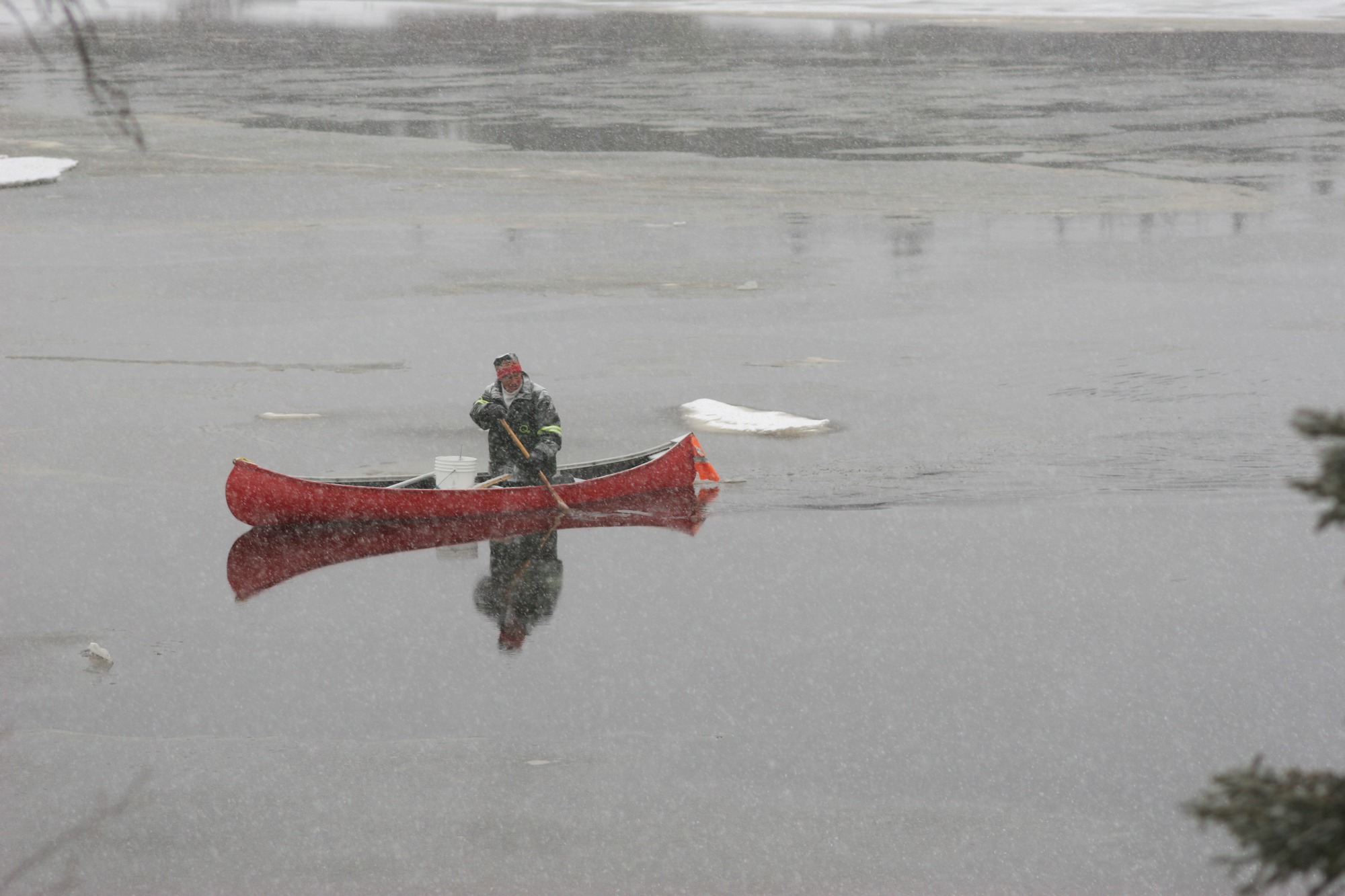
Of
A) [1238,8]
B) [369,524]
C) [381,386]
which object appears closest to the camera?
[369,524]

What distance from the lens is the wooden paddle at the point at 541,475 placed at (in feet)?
42.5

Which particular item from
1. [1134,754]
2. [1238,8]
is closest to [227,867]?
[1134,754]

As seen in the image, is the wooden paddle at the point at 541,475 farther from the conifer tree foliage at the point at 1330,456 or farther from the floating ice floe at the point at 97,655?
the conifer tree foliage at the point at 1330,456

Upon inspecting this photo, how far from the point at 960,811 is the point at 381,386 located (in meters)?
10.4

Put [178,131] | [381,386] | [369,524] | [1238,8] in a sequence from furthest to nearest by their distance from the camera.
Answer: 1. [1238,8]
2. [178,131]
3. [381,386]
4. [369,524]

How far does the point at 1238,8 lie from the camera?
2462 inches

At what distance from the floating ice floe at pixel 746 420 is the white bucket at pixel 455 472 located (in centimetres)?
318

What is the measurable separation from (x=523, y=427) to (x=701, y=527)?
68.4 inches

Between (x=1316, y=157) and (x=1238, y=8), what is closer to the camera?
(x=1316, y=157)

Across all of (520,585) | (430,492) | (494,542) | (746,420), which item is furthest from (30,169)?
(520,585)

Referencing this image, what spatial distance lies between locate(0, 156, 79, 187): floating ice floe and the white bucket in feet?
65.9

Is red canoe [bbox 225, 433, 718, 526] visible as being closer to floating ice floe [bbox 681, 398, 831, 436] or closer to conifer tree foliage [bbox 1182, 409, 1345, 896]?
floating ice floe [bbox 681, 398, 831, 436]

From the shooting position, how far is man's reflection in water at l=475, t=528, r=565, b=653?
10.9 meters

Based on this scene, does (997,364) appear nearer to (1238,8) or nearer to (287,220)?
(287,220)
